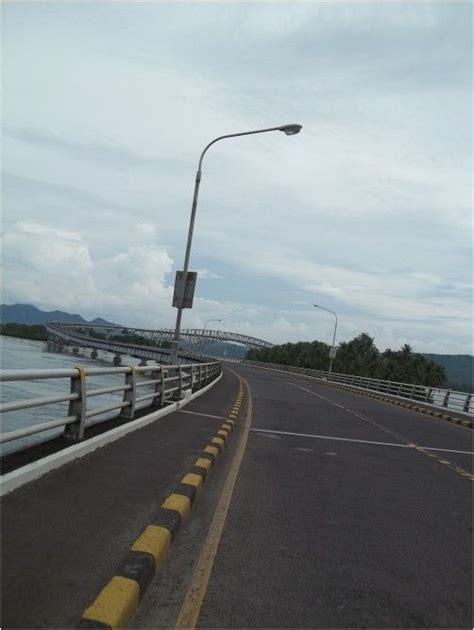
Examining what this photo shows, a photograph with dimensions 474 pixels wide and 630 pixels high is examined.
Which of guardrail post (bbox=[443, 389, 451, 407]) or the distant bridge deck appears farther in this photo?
the distant bridge deck

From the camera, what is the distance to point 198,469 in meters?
7.71

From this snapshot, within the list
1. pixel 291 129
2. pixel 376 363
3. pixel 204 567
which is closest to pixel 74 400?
pixel 204 567

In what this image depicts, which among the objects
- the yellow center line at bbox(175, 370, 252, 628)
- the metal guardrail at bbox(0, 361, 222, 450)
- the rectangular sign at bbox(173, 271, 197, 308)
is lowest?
the yellow center line at bbox(175, 370, 252, 628)

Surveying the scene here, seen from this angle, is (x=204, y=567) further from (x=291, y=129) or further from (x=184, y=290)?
(x=291, y=129)

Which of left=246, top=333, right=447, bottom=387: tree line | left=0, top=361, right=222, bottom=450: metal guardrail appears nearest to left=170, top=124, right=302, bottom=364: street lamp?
left=0, top=361, right=222, bottom=450: metal guardrail

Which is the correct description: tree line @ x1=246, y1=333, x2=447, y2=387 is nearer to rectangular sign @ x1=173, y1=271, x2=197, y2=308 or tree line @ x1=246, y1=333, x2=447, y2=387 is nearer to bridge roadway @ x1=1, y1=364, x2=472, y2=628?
rectangular sign @ x1=173, y1=271, x2=197, y2=308

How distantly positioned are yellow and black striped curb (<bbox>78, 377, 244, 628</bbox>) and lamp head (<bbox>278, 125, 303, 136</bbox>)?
14.4 meters

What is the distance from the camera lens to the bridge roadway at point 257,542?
3914 millimetres

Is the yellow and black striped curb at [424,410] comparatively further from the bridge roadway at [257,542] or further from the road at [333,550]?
the bridge roadway at [257,542]

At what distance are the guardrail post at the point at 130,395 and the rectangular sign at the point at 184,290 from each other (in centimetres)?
741

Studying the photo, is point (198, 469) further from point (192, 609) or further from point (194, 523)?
point (192, 609)

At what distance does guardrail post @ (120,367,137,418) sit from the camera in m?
10.6

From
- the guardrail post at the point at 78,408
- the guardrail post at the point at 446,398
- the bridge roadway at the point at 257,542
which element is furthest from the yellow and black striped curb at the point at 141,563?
the guardrail post at the point at 446,398

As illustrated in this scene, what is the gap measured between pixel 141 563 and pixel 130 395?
673 centimetres
